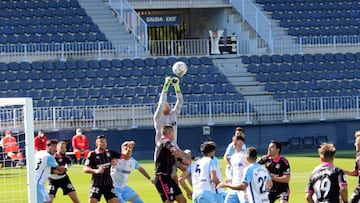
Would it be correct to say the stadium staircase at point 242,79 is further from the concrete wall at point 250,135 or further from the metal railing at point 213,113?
the concrete wall at point 250,135

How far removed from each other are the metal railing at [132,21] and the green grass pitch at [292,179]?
30.1 ft

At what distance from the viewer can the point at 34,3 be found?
44.1 metres

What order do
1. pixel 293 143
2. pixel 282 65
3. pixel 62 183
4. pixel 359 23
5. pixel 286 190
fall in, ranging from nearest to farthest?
pixel 286 190
pixel 62 183
pixel 293 143
pixel 282 65
pixel 359 23

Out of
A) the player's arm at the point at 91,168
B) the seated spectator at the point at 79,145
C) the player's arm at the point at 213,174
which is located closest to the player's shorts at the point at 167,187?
the player's arm at the point at 91,168

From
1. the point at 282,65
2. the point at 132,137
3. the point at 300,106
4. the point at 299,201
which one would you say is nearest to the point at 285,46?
the point at 282,65

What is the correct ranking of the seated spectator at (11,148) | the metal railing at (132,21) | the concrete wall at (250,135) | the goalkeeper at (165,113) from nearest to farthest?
the goalkeeper at (165,113) < the seated spectator at (11,148) < the concrete wall at (250,135) < the metal railing at (132,21)

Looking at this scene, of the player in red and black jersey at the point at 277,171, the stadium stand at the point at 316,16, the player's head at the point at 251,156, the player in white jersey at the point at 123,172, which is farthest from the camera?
the stadium stand at the point at 316,16

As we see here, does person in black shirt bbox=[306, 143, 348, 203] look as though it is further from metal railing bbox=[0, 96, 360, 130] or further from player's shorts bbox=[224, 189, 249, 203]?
metal railing bbox=[0, 96, 360, 130]

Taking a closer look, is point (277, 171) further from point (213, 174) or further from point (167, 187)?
point (167, 187)

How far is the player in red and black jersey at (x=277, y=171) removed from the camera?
18797 mm

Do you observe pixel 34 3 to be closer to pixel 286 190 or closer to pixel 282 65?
pixel 282 65

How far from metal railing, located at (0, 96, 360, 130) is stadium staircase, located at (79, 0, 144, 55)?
491 cm

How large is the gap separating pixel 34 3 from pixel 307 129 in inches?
490

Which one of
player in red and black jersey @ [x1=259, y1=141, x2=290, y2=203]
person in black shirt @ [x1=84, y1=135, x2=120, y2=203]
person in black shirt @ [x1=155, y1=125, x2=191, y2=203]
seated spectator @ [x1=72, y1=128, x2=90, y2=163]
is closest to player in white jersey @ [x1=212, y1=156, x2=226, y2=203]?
player in red and black jersey @ [x1=259, y1=141, x2=290, y2=203]
